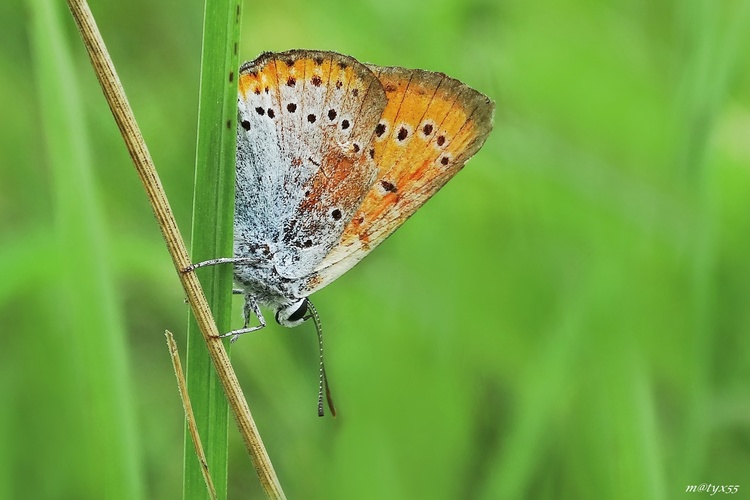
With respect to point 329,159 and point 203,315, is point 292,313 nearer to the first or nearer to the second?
point 329,159

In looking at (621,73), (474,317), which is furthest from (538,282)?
(621,73)

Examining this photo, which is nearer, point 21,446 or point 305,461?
point 21,446

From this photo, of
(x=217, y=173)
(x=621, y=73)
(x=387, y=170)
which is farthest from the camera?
(x=621, y=73)

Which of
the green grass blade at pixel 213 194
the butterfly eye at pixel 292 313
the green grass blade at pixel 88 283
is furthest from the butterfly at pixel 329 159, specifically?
the green grass blade at pixel 213 194

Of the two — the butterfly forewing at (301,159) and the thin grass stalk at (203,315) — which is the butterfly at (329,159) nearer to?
the butterfly forewing at (301,159)

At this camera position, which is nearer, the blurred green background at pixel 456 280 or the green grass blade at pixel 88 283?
the green grass blade at pixel 88 283

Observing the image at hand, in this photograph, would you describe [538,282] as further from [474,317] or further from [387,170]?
[387,170]

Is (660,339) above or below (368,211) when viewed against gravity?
below
